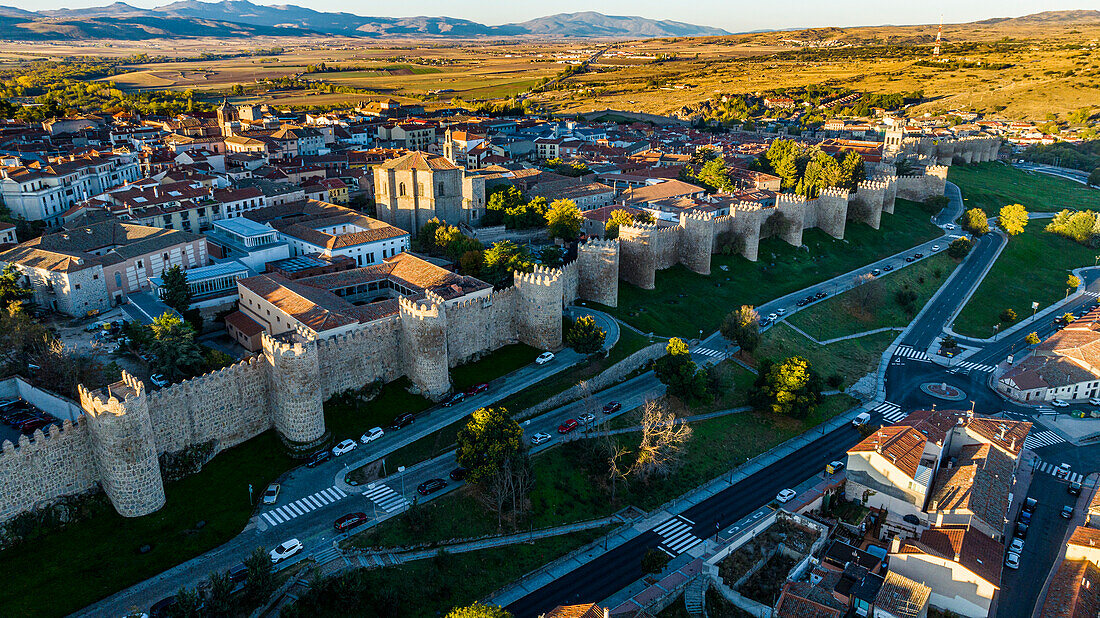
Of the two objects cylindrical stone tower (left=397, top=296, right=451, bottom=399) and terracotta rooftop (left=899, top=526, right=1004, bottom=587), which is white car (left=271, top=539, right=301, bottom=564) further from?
terracotta rooftop (left=899, top=526, right=1004, bottom=587)

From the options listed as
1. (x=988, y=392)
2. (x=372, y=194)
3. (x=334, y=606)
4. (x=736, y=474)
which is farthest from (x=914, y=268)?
(x=334, y=606)

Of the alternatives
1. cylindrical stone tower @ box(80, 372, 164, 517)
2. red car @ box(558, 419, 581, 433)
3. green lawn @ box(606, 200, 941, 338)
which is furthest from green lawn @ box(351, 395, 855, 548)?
green lawn @ box(606, 200, 941, 338)

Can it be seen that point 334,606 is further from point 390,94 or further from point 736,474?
point 390,94

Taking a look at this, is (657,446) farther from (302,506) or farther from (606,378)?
(302,506)

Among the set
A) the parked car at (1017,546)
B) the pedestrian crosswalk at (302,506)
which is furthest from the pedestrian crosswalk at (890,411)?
the pedestrian crosswalk at (302,506)

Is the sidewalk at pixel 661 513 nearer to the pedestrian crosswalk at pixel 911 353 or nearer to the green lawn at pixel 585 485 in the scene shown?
the green lawn at pixel 585 485
